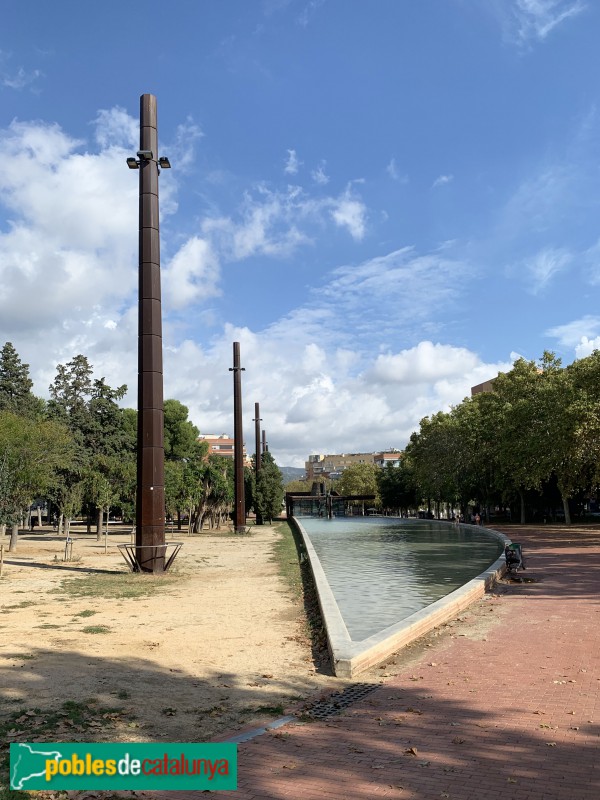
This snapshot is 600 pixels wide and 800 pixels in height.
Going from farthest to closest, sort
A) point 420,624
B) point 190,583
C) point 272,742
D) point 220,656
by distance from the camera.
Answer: point 190,583 < point 420,624 < point 220,656 < point 272,742

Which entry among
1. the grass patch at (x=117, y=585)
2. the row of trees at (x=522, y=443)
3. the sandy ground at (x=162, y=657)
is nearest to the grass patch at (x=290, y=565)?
the sandy ground at (x=162, y=657)

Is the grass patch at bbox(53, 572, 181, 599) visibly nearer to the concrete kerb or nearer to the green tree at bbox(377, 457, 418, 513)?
the concrete kerb

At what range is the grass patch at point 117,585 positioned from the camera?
573 inches

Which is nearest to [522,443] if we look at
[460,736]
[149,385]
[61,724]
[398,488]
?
[149,385]

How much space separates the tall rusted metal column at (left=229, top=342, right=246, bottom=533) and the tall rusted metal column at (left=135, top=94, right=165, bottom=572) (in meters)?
22.4

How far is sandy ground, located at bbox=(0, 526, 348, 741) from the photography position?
6277 mm

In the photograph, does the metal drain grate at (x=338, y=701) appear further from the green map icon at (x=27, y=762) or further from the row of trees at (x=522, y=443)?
the row of trees at (x=522, y=443)

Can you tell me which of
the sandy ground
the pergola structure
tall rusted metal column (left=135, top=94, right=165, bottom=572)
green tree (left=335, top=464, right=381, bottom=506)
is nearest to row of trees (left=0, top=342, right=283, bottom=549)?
tall rusted metal column (left=135, top=94, right=165, bottom=572)

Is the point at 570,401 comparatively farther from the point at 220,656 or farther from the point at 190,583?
the point at 220,656

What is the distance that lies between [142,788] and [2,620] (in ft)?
24.1

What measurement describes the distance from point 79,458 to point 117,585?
79.6 ft

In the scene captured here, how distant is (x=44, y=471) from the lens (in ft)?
88.8

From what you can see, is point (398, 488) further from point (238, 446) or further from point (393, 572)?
point (393, 572)

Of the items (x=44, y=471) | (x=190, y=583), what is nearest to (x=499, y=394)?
(x=44, y=471)
